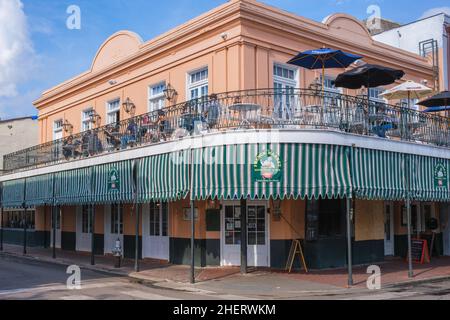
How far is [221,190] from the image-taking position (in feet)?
45.6

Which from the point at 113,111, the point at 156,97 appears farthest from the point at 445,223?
the point at 113,111

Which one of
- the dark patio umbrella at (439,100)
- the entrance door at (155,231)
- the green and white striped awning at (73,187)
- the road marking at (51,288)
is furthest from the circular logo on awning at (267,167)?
the green and white striped awning at (73,187)

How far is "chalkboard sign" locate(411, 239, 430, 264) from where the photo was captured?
18803 mm

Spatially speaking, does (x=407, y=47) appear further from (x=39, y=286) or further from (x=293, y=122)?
(x=39, y=286)

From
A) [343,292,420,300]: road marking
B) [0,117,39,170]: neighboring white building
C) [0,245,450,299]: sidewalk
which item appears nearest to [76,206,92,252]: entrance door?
[0,245,450,299]: sidewalk

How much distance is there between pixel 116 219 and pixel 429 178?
12472 millimetres

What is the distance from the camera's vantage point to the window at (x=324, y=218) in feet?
53.4

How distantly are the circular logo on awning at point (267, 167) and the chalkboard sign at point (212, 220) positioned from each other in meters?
3.85

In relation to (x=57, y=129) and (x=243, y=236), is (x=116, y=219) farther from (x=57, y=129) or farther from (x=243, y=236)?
(x=57, y=129)

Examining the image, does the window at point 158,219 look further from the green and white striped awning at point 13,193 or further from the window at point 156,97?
the green and white striped awning at point 13,193

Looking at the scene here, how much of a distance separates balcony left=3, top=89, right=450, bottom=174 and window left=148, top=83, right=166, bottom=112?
2.52 metres

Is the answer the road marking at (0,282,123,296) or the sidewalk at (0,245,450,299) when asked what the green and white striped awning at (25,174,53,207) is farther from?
the road marking at (0,282,123,296)

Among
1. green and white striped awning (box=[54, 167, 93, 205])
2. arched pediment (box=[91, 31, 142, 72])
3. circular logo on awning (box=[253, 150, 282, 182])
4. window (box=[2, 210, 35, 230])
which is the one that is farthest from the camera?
window (box=[2, 210, 35, 230])
